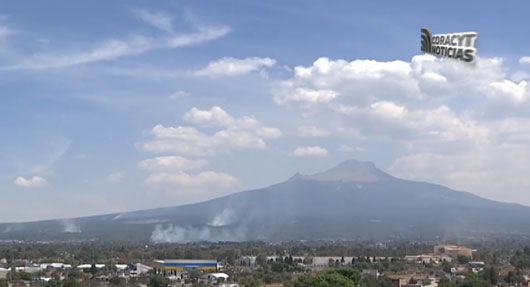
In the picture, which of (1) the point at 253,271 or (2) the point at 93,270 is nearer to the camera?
(2) the point at 93,270

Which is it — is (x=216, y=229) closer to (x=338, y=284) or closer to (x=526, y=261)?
(x=526, y=261)

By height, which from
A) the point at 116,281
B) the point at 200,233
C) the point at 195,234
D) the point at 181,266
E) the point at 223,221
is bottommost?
the point at 116,281

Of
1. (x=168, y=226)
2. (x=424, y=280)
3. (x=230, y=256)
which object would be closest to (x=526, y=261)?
(x=424, y=280)

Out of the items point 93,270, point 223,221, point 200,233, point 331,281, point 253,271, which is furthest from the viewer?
point 223,221

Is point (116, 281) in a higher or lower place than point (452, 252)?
lower

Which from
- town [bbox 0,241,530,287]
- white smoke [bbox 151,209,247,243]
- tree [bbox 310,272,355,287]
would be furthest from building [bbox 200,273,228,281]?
white smoke [bbox 151,209,247,243]

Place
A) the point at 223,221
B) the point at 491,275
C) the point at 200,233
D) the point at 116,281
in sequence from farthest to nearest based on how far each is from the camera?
the point at 223,221, the point at 200,233, the point at 116,281, the point at 491,275

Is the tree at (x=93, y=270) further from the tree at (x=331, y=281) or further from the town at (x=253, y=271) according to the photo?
the tree at (x=331, y=281)

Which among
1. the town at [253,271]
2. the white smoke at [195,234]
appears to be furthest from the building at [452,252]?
the white smoke at [195,234]

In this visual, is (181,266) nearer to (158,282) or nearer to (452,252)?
(158,282)

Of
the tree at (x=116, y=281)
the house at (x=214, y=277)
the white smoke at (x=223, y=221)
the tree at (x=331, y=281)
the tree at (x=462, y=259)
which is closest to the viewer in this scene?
the tree at (x=331, y=281)

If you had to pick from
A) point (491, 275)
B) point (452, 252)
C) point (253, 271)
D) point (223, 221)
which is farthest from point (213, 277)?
point (223, 221)

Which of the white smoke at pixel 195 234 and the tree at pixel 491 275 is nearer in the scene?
the tree at pixel 491 275

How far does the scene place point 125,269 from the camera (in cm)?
5456
